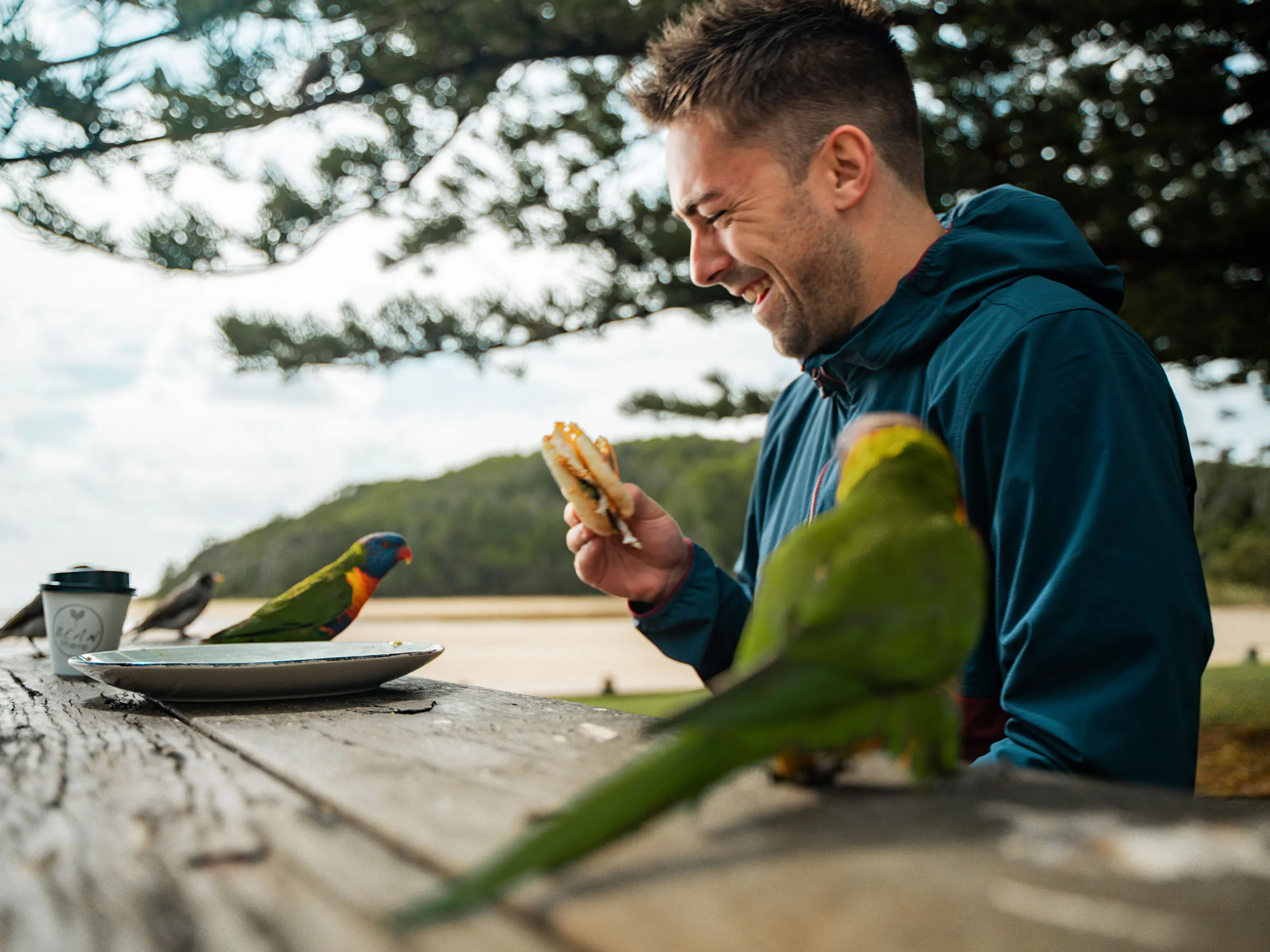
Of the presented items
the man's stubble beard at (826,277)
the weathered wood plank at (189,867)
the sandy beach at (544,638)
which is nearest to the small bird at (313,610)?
the weathered wood plank at (189,867)

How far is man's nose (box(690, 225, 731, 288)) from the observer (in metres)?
1.90

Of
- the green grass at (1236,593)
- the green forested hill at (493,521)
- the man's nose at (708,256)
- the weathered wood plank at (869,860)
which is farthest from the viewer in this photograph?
the green forested hill at (493,521)

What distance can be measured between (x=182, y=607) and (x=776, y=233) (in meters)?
2.44

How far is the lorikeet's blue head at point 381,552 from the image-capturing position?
2.30 meters

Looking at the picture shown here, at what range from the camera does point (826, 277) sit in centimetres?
179

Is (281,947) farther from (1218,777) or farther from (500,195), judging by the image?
(1218,777)

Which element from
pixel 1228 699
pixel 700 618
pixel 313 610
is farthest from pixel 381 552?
pixel 1228 699

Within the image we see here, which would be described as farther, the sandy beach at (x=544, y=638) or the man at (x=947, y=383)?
the sandy beach at (x=544, y=638)

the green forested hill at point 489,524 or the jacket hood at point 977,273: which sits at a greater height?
the jacket hood at point 977,273

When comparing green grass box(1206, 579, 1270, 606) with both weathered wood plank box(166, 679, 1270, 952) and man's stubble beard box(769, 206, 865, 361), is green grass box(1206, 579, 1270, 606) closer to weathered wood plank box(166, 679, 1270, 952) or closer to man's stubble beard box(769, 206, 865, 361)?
man's stubble beard box(769, 206, 865, 361)

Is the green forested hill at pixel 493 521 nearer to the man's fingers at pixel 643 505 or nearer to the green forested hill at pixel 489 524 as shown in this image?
the green forested hill at pixel 489 524

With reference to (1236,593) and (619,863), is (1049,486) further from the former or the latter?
(1236,593)

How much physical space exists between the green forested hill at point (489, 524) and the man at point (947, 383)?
25.4ft

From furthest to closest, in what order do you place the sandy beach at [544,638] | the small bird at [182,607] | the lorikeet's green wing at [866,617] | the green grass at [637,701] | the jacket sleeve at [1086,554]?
the sandy beach at [544,638]
the green grass at [637,701]
the small bird at [182,607]
the jacket sleeve at [1086,554]
the lorikeet's green wing at [866,617]
